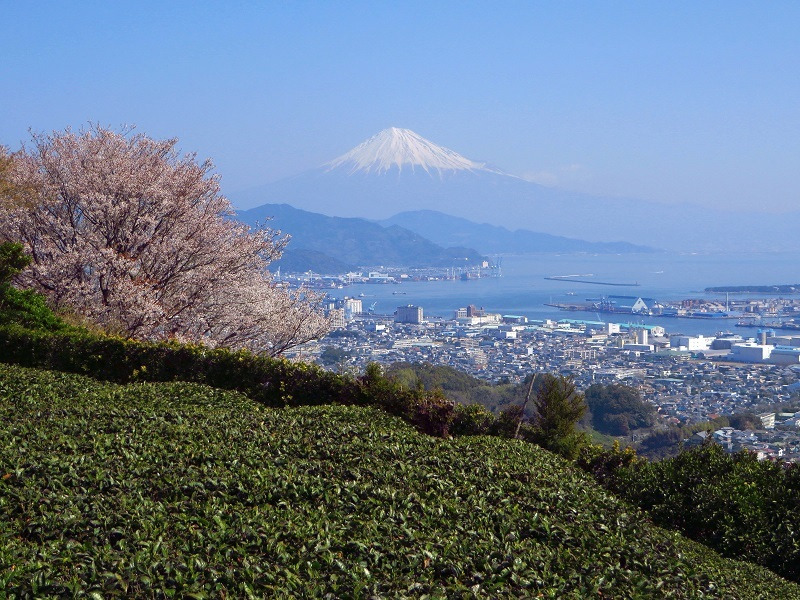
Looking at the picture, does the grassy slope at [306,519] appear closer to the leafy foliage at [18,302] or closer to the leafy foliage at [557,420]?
the leafy foliage at [557,420]

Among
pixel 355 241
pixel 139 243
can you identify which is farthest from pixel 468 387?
pixel 355 241

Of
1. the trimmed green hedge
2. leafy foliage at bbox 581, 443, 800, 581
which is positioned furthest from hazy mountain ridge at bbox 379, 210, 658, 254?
leafy foliage at bbox 581, 443, 800, 581

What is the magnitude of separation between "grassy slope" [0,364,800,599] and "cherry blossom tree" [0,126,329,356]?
9253 mm

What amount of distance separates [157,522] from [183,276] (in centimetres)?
1375

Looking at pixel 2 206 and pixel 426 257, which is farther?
pixel 426 257

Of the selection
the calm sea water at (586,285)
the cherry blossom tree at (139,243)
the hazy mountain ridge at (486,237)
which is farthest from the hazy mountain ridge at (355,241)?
the cherry blossom tree at (139,243)

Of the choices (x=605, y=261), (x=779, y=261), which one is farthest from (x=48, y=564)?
(x=779, y=261)

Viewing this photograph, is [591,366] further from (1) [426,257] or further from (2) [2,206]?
(1) [426,257]

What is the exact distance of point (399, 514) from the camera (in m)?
5.11

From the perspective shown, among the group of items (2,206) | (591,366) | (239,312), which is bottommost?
(591,366)

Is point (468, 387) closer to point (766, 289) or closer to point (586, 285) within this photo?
point (766, 289)

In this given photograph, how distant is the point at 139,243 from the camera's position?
57.6 ft

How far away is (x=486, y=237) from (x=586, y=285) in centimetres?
3196

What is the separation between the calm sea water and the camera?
5162cm
